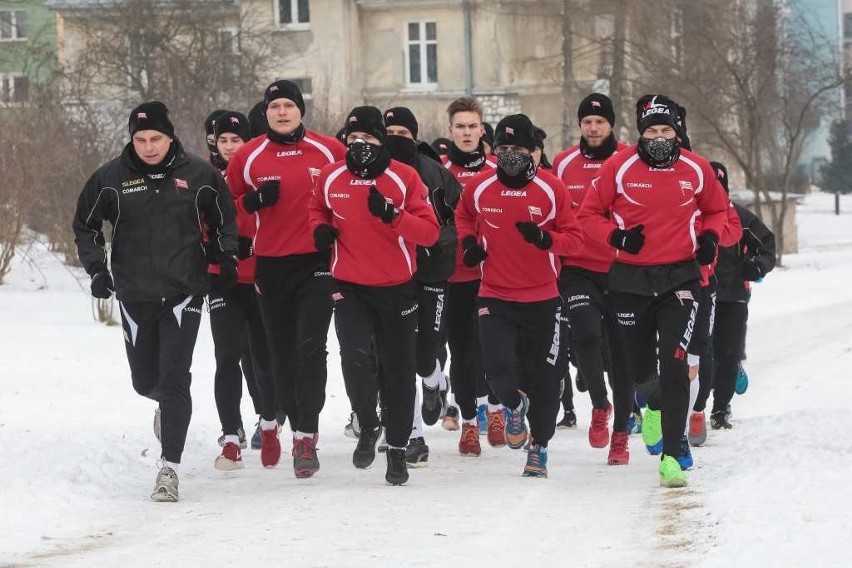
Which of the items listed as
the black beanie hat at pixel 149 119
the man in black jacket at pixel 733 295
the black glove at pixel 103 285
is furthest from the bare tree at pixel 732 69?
the black glove at pixel 103 285

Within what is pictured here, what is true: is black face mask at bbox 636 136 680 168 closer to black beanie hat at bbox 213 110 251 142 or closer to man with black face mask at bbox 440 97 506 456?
man with black face mask at bbox 440 97 506 456

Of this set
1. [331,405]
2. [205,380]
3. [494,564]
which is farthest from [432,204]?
[205,380]

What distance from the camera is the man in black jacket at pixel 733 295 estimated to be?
13242 millimetres

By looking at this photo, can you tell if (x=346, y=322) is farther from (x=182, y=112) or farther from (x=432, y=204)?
(x=182, y=112)

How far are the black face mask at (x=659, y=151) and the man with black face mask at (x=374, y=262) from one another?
127 centimetres

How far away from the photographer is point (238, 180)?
1074cm

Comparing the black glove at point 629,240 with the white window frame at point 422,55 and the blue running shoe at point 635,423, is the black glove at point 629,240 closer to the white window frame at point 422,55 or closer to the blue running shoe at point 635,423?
the blue running shoe at point 635,423

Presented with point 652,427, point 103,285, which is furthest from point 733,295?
point 103,285

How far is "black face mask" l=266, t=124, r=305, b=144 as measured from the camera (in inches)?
418

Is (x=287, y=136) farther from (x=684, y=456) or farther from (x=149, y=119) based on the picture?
(x=684, y=456)

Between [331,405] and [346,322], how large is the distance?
570 cm

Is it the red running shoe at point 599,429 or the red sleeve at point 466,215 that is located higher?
the red sleeve at point 466,215

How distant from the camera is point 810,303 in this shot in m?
27.2

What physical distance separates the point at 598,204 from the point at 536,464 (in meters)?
1.61
